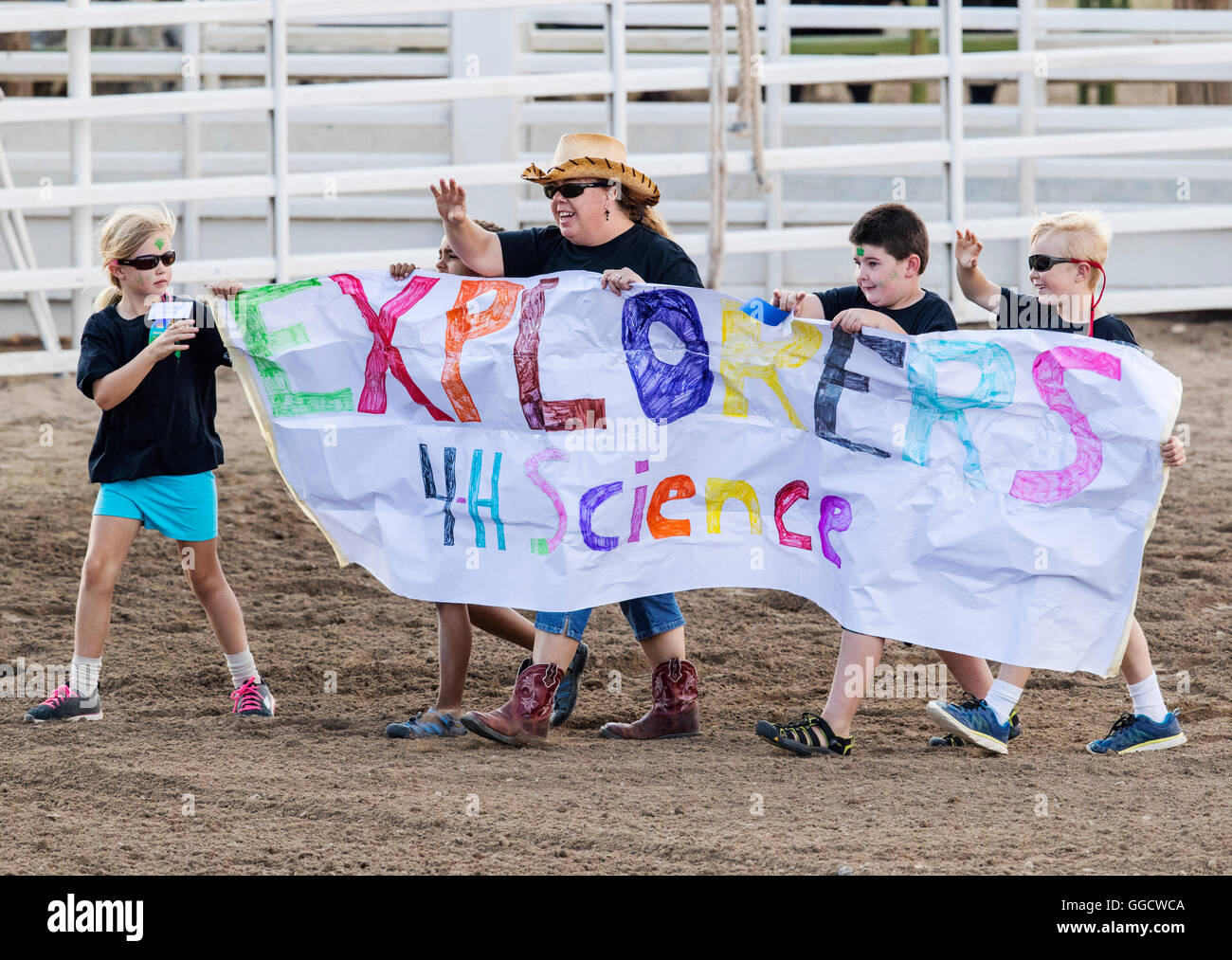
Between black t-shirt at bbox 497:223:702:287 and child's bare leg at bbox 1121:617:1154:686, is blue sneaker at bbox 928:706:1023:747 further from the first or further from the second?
black t-shirt at bbox 497:223:702:287

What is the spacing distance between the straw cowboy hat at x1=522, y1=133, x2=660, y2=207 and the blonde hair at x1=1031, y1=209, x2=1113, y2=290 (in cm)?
109

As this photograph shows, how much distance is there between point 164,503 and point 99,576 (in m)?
0.27

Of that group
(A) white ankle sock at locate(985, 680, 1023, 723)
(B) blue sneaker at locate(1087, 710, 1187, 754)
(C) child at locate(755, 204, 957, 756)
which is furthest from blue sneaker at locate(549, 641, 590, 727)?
(B) blue sneaker at locate(1087, 710, 1187, 754)

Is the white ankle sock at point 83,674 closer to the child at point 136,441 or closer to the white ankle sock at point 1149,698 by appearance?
the child at point 136,441

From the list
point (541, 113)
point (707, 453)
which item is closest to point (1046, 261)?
Result: point (707, 453)

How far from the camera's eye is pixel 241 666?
14.9ft

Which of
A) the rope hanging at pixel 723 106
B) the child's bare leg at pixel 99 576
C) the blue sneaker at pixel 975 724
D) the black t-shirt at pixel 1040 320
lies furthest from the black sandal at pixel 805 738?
the rope hanging at pixel 723 106

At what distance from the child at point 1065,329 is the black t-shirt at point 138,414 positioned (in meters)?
2.21

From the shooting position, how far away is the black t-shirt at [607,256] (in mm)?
4301

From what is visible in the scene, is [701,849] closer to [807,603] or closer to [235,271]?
[807,603]

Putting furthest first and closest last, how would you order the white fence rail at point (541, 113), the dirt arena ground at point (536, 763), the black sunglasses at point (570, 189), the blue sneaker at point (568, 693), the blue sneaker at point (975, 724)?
1. the white fence rail at point (541, 113)
2. the blue sneaker at point (568, 693)
3. the black sunglasses at point (570, 189)
4. the blue sneaker at point (975, 724)
5. the dirt arena ground at point (536, 763)

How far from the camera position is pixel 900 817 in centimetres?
351

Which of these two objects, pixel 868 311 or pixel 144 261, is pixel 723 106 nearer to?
pixel 868 311
